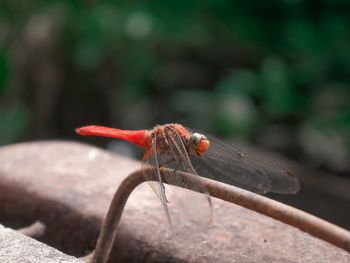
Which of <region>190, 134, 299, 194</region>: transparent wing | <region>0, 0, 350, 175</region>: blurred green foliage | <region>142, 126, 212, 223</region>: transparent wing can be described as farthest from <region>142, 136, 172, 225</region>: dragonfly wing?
<region>0, 0, 350, 175</region>: blurred green foliage

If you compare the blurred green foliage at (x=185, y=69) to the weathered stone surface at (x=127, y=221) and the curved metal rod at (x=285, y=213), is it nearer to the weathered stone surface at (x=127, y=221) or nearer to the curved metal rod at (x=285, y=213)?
the weathered stone surface at (x=127, y=221)

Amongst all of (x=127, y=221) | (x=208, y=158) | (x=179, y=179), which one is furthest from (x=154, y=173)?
(x=208, y=158)

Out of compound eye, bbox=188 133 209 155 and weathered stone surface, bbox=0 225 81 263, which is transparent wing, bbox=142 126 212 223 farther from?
weathered stone surface, bbox=0 225 81 263

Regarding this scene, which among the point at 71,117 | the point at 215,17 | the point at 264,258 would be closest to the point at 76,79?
the point at 71,117

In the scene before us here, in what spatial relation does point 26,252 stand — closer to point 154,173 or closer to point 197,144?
point 154,173

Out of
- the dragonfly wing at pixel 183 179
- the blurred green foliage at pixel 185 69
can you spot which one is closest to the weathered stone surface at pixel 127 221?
the dragonfly wing at pixel 183 179

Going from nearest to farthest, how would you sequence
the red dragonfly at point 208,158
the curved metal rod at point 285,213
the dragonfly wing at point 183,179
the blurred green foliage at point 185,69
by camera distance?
1. the curved metal rod at point 285,213
2. the dragonfly wing at point 183,179
3. the red dragonfly at point 208,158
4. the blurred green foliage at point 185,69

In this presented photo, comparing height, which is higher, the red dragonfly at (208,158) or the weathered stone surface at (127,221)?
the red dragonfly at (208,158)
